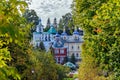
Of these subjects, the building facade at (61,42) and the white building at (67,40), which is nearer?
the building facade at (61,42)

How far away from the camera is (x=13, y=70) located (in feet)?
14.9

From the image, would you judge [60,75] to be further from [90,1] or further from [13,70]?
[13,70]

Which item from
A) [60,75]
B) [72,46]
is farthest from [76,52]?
[60,75]

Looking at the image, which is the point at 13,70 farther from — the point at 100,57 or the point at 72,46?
the point at 72,46

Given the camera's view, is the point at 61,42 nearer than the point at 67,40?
Yes

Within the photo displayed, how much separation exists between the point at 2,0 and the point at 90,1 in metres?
18.0

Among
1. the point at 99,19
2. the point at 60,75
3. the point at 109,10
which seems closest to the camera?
the point at 109,10

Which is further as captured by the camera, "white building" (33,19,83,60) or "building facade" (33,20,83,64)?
"white building" (33,19,83,60)

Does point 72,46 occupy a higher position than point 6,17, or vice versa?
point 6,17

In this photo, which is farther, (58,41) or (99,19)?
(58,41)

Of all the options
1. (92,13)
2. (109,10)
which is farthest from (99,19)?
(92,13)

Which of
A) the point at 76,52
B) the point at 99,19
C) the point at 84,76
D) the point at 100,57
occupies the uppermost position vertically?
the point at 99,19

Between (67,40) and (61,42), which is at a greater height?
(61,42)

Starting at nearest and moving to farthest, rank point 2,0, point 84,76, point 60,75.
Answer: point 2,0 → point 84,76 → point 60,75
